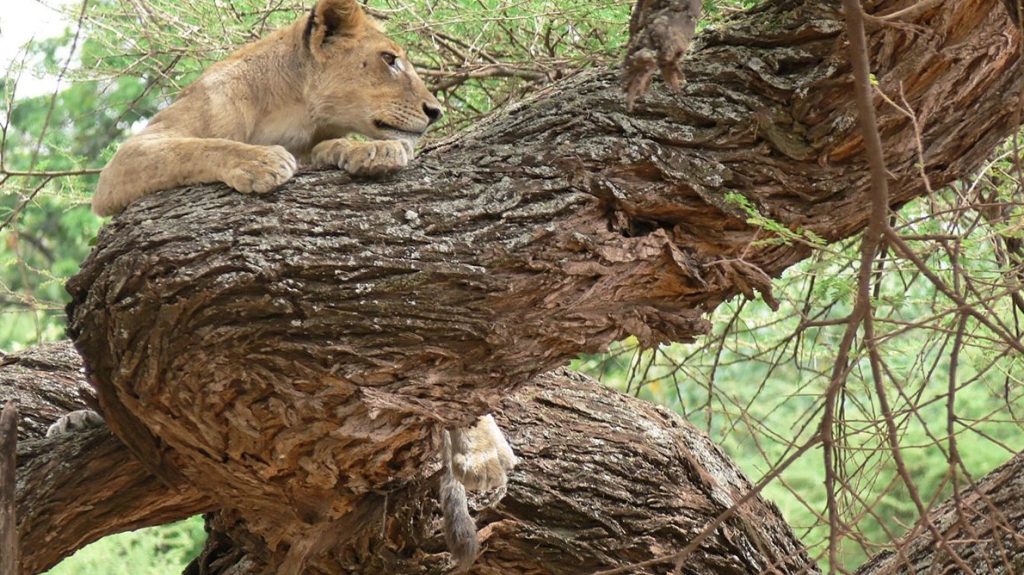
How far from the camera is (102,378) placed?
3514 millimetres

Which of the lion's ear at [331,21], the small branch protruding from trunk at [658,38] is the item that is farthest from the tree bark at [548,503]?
the small branch protruding from trunk at [658,38]

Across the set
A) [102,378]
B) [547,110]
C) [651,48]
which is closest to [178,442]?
[102,378]

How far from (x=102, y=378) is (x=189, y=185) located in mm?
578

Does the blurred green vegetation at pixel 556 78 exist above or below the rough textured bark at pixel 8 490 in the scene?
above

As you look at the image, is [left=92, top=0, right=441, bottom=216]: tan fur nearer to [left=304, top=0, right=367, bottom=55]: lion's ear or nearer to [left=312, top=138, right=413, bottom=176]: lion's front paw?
[left=304, top=0, right=367, bottom=55]: lion's ear

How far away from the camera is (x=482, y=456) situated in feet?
13.6

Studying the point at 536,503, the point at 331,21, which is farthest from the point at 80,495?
the point at 331,21

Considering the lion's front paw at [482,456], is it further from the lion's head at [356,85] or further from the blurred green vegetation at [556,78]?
the lion's head at [356,85]

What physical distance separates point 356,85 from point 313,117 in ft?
0.61

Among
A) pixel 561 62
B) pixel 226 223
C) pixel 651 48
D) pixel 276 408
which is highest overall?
pixel 561 62

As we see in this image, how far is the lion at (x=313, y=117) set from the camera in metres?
3.76

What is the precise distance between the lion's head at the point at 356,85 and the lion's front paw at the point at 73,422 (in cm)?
124

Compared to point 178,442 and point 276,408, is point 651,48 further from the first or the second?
point 178,442

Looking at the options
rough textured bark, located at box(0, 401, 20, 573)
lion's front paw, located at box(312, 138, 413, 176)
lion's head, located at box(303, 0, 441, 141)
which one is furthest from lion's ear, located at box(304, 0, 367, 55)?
rough textured bark, located at box(0, 401, 20, 573)
